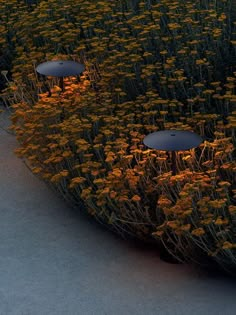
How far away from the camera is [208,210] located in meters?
5.40

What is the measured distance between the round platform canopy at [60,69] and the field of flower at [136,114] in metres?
0.14

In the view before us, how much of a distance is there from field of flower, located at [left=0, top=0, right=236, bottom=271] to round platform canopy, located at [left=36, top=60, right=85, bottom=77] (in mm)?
141

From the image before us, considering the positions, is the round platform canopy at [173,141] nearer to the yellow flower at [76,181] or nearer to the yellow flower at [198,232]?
the yellow flower at [76,181]

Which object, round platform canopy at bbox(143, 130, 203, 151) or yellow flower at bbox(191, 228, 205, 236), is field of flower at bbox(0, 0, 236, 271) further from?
round platform canopy at bbox(143, 130, 203, 151)

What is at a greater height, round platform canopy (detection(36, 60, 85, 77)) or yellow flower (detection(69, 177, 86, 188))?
round platform canopy (detection(36, 60, 85, 77))

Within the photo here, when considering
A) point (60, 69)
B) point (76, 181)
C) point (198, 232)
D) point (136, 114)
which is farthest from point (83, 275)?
point (60, 69)

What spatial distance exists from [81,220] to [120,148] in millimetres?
713

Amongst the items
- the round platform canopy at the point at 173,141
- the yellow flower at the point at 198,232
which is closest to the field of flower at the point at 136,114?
the yellow flower at the point at 198,232

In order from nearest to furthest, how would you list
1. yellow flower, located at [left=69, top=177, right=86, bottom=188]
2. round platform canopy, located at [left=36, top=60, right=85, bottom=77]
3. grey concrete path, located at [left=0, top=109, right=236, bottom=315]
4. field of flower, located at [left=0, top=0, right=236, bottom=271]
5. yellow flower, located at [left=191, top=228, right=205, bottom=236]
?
yellow flower, located at [left=191, top=228, right=205, bottom=236], grey concrete path, located at [left=0, top=109, right=236, bottom=315], field of flower, located at [left=0, top=0, right=236, bottom=271], yellow flower, located at [left=69, top=177, right=86, bottom=188], round platform canopy, located at [left=36, top=60, right=85, bottom=77]

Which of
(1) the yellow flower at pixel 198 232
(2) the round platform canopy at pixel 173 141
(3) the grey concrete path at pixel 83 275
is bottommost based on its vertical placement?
(3) the grey concrete path at pixel 83 275

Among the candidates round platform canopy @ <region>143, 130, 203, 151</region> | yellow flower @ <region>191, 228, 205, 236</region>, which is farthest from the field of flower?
round platform canopy @ <region>143, 130, 203, 151</region>

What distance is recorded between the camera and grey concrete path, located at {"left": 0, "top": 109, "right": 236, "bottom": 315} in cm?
533

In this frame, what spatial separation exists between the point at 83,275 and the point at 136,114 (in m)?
1.85

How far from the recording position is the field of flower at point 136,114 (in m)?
5.67
